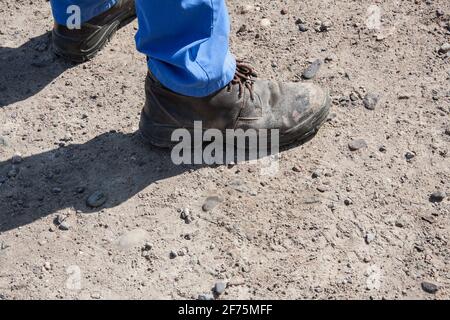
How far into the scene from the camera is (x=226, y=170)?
9.57 feet

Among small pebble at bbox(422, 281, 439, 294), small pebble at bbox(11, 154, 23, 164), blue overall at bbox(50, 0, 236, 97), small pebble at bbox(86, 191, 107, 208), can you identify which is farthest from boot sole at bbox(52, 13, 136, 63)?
small pebble at bbox(422, 281, 439, 294)

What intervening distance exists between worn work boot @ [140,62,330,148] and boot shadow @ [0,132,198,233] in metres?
0.11

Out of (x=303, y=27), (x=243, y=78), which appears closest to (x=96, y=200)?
(x=243, y=78)

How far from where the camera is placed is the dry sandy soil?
2568mm

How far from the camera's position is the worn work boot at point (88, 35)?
3402mm

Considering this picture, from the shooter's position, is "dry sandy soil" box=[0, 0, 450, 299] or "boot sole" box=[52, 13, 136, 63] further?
"boot sole" box=[52, 13, 136, 63]

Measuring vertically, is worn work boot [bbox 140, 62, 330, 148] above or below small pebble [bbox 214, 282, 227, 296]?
above

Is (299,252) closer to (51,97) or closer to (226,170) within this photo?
(226,170)

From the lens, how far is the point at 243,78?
9.74 ft

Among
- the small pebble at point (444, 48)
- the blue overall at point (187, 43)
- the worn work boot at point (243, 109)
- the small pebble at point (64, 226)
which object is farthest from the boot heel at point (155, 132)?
the small pebble at point (444, 48)

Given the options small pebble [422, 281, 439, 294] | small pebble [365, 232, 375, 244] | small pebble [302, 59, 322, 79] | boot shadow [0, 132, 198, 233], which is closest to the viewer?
small pebble [422, 281, 439, 294]

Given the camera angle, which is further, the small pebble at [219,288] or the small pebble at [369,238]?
the small pebble at [369,238]

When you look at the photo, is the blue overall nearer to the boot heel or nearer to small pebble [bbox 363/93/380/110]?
the boot heel

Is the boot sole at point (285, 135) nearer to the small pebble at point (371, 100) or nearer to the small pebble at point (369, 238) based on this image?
the small pebble at point (371, 100)
